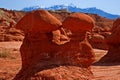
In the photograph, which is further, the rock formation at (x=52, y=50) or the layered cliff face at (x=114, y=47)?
the layered cliff face at (x=114, y=47)

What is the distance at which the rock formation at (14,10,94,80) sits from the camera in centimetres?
827

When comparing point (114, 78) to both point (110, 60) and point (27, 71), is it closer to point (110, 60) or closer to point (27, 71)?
point (27, 71)

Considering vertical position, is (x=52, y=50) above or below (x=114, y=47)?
above

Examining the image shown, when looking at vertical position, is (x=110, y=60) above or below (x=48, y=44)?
below

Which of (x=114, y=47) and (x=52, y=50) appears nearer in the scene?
(x=52, y=50)

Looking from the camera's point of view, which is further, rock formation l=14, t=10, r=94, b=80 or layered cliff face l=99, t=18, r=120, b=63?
layered cliff face l=99, t=18, r=120, b=63

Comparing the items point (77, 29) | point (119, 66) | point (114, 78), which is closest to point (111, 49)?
point (119, 66)

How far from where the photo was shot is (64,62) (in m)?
8.39

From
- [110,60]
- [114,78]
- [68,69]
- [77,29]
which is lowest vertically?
[110,60]

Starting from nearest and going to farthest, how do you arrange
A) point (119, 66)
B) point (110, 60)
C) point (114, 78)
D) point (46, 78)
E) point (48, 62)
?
point (46, 78) < point (48, 62) < point (114, 78) < point (119, 66) < point (110, 60)

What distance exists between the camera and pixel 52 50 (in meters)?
8.62

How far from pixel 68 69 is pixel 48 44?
909 millimetres

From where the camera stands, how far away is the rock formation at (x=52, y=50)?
8273mm

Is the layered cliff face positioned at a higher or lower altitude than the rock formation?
lower
